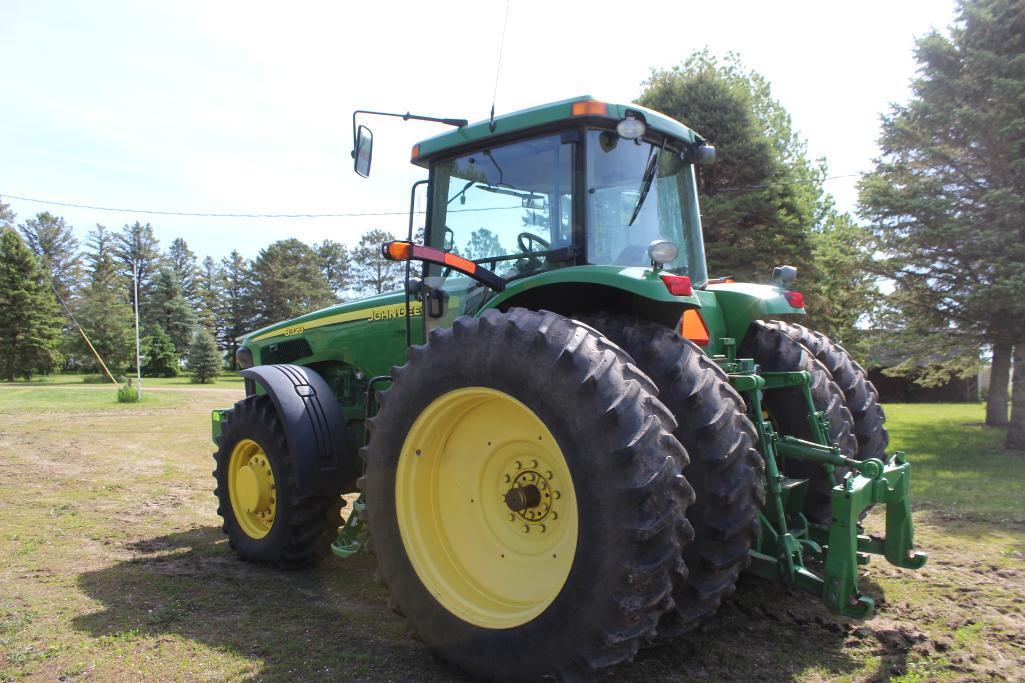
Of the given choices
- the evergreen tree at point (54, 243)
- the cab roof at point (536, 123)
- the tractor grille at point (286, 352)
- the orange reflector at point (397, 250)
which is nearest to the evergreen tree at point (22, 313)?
the evergreen tree at point (54, 243)

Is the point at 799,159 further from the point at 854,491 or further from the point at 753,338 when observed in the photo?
the point at 854,491

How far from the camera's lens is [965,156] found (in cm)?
1142

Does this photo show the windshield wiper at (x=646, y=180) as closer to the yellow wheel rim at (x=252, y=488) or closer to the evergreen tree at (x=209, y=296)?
the yellow wheel rim at (x=252, y=488)

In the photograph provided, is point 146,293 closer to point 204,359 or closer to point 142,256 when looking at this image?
point 142,256

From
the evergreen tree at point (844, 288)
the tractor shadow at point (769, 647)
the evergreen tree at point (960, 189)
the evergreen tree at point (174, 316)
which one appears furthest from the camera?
the evergreen tree at point (174, 316)

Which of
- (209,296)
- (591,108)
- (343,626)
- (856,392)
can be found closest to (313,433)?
(343,626)

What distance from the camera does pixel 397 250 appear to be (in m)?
3.68

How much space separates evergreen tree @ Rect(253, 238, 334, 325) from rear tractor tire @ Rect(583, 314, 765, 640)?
53298 millimetres

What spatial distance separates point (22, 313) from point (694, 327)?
43239 millimetres

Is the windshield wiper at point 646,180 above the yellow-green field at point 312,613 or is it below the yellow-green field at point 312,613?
above

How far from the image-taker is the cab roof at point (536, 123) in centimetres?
371

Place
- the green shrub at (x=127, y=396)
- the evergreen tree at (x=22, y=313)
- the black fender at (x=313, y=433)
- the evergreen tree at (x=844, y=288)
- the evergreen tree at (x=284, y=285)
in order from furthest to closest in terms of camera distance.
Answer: the evergreen tree at (x=284, y=285), the evergreen tree at (x=22, y=313), the green shrub at (x=127, y=396), the evergreen tree at (x=844, y=288), the black fender at (x=313, y=433)

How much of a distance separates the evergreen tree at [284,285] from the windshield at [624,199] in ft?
171

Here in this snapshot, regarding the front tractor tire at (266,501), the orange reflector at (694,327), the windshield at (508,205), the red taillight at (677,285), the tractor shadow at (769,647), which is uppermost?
the windshield at (508,205)
